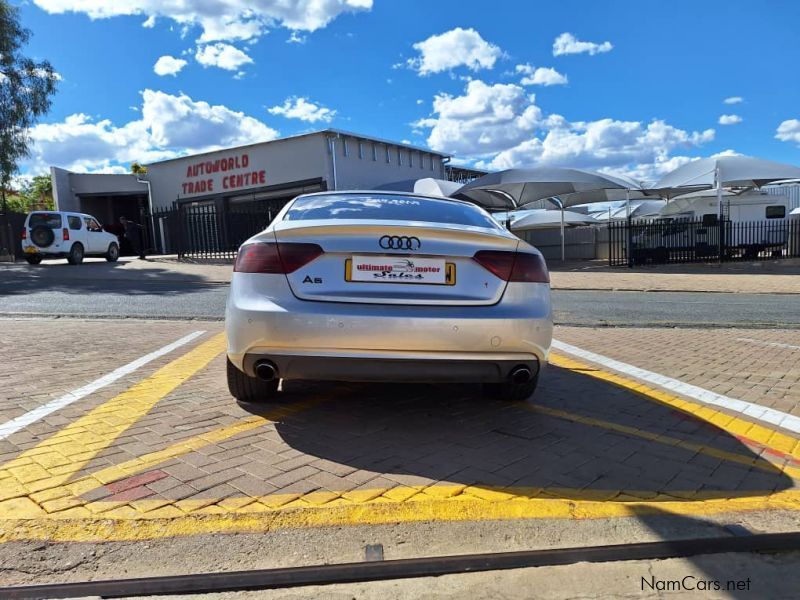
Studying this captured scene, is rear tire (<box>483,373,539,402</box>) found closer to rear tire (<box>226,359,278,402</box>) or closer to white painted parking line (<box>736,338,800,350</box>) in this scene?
rear tire (<box>226,359,278,402</box>)

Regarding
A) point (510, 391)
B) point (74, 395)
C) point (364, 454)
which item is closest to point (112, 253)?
point (74, 395)

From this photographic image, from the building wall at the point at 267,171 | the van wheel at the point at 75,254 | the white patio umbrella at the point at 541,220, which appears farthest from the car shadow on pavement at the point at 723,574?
the white patio umbrella at the point at 541,220

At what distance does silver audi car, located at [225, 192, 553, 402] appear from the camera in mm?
3092

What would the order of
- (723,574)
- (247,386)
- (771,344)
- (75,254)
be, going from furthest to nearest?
(75,254) → (771,344) → (247,386) → (723,574)

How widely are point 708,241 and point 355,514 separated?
22287mm

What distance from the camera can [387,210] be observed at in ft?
12.8

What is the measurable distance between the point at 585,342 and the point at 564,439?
11.9 feet

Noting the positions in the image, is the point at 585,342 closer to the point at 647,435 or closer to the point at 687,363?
the point at 687,363

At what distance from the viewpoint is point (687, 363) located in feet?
18.2

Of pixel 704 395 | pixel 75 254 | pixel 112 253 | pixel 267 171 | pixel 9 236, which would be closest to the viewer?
pixel 704 395

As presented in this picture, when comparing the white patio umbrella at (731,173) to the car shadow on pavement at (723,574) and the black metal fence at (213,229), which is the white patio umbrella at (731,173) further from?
the car shadow on pavement at (723,574)

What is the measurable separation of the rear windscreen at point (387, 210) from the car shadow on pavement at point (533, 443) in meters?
1.30

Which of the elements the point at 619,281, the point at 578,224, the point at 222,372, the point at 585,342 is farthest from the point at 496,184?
the point at 222,372

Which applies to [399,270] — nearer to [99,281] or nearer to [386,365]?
[386,365]
